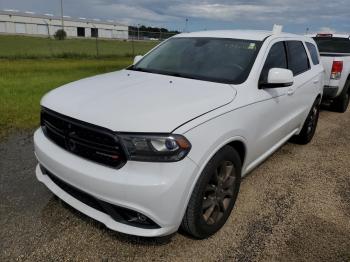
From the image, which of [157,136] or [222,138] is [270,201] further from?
[157,136]

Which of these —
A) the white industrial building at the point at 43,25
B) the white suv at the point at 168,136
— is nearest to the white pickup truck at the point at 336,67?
the white suv at the point at 168,136

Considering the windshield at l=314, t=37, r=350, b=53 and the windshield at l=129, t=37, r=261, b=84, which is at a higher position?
the windshield at l=129, t=37, r=261, b=84

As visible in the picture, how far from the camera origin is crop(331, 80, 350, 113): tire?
823 cm

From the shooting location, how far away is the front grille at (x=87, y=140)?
8.04ft

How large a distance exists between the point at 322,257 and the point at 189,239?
1.13m

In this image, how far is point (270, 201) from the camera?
380 cm

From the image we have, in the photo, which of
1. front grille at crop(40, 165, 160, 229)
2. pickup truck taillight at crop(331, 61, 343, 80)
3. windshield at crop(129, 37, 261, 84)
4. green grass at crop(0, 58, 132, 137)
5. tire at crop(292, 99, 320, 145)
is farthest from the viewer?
pickup truck taillight at crop(331, 61, 343, 80)

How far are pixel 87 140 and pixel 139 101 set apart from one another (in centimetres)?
51

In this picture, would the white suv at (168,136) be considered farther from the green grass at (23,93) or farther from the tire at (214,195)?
the green grass at (23,93)

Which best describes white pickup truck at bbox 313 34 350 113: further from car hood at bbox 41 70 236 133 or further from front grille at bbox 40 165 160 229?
front grille at bbox 40 165 160 229

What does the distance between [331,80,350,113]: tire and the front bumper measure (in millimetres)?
7047

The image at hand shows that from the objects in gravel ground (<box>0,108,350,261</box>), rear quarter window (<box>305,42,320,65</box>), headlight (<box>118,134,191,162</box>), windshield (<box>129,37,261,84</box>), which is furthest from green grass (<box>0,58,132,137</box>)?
rear quarter window (<box>305,42,320,65</box>)

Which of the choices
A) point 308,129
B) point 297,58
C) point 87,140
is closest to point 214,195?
point 87,140

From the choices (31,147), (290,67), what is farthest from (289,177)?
(31,147)
